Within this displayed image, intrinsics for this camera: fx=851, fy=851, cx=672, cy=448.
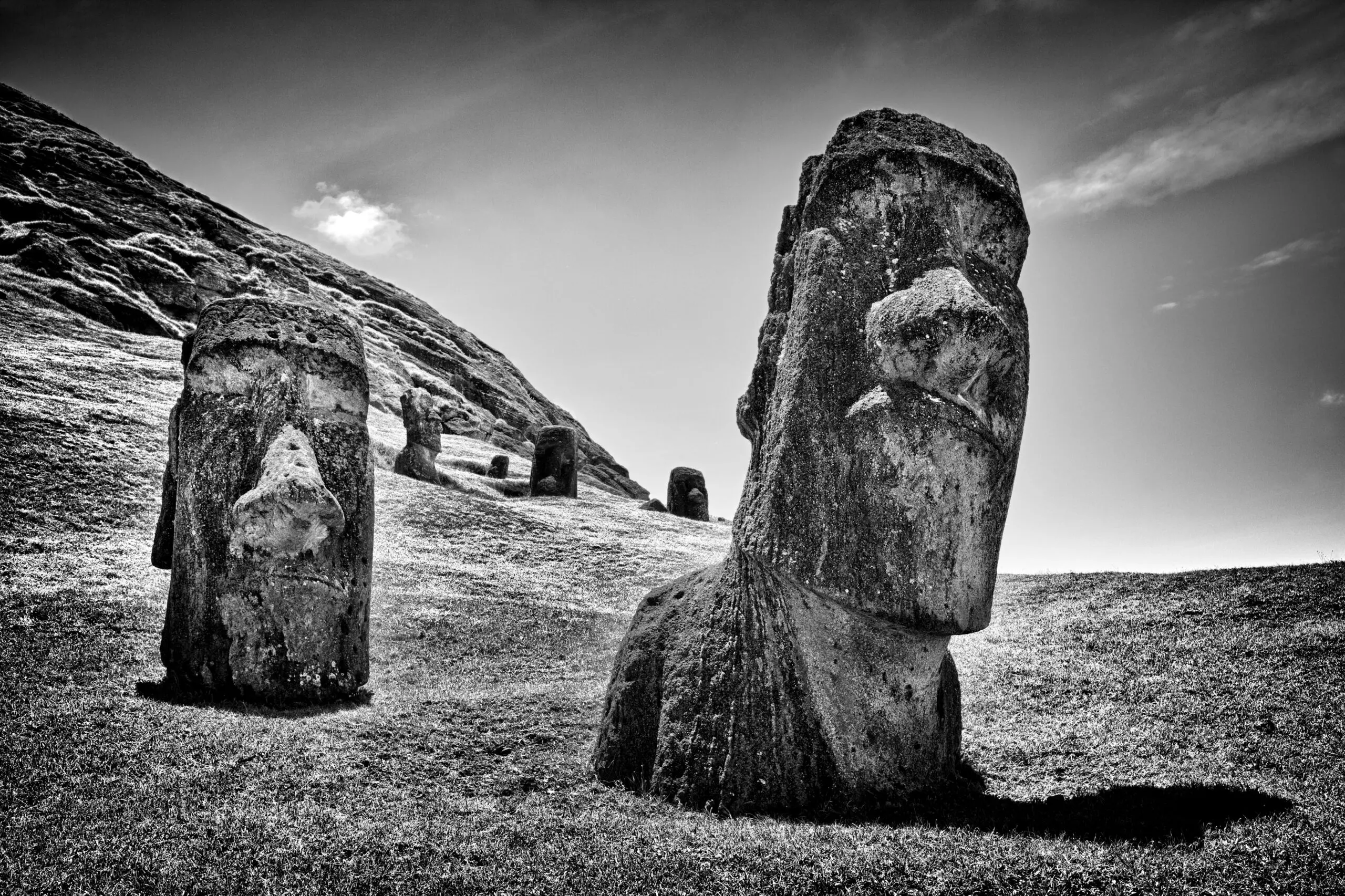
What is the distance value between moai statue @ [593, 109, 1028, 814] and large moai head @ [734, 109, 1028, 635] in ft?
0.04

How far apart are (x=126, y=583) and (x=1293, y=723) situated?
47.2 ft

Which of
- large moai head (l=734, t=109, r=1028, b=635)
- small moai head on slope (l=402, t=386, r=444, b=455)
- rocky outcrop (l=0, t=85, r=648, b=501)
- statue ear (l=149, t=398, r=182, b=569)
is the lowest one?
statue ear (l=149, t=398, r=182, b=569)

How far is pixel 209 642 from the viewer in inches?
329

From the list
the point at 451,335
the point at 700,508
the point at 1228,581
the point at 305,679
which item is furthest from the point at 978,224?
the point at 451,335

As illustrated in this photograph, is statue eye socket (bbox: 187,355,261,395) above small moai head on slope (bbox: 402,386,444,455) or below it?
below

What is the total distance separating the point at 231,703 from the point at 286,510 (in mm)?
1897

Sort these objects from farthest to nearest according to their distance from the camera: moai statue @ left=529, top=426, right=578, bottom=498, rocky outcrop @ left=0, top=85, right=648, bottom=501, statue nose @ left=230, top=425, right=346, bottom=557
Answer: rocky outcrop @ left=0, top=85, right=648, bottom=501 → moai statue @ left=529, top=426, right=578, bottom=498 → statue nose @ left=230, top=425, right=346, bottom=557

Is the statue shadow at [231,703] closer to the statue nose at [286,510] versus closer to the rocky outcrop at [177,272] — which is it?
the statue nose at [286,510]

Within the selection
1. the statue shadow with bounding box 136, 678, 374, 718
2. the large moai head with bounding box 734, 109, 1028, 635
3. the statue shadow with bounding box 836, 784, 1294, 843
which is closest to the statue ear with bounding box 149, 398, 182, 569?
the statue shadow with bounding box 136, 678, 374, 718

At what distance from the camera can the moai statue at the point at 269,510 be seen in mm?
8297

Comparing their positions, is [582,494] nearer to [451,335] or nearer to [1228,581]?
[1228,581]

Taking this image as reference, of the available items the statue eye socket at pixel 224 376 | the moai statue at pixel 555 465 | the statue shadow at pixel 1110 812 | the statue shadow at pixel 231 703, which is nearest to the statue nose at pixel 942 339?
the statue shadow at pixel 1110 812

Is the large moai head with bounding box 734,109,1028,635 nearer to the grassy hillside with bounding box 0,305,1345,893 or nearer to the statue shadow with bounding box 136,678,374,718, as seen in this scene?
the grassy hillside with bounding box 0,305,1345,893

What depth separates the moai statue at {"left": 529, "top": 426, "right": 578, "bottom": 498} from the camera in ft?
104
